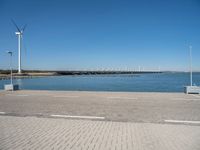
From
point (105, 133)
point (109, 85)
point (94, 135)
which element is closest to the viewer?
point (94, 135)

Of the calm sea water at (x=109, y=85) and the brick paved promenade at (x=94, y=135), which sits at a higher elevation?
the brick paved promenade at (x=94, y=135)

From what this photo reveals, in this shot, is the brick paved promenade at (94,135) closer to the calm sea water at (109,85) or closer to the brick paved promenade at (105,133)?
the brick paved promenade at (105,133)

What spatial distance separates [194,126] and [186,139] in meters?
1.81

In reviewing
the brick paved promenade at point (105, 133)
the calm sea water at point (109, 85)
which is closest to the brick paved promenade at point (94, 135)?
the brick paved promenade at point (105, 133)

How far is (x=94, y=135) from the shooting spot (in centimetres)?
631

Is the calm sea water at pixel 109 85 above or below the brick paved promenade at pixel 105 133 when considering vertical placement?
below

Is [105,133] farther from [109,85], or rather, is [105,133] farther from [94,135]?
[109,85]

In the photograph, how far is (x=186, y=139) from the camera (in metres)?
5.93

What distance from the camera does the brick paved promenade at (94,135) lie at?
17.7 ft

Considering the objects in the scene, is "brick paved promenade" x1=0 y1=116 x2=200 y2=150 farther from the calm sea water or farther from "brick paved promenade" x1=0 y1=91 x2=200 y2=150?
the calm sea water

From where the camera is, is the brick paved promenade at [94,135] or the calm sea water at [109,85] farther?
the calm sea water at [109,85]

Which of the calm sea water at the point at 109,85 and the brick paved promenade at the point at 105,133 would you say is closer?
the brick paved promenade at the point at 105,133

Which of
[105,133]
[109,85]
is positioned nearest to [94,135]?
[105,133]

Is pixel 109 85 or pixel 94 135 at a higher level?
pixel 94 135
